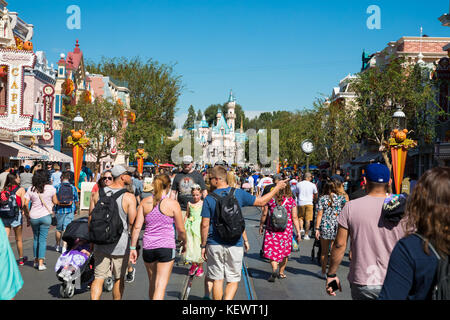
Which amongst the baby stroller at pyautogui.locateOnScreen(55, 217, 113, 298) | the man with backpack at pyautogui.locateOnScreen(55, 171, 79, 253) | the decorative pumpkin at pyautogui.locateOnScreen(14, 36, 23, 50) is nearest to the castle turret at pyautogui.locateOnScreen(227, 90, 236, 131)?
the decorative pumpkin at pyautogui.locateOnScreen(14, 36, 23, 50)

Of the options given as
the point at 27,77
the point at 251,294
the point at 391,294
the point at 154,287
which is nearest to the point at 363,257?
the point at 391,294

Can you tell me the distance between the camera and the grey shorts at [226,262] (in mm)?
5844

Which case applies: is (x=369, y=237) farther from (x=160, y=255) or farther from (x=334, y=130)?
(x=334, y=130)

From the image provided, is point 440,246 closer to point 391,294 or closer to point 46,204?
point 391,294

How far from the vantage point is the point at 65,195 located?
10.2 m

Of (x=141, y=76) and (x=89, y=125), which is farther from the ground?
(x=141, y=76)

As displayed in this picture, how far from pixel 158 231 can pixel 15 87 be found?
2212 cm

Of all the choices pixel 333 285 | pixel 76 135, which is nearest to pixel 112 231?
pixel 333 285

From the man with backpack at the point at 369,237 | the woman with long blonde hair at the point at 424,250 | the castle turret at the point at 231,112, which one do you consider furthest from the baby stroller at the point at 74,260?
the castle turret at the point at 231,112

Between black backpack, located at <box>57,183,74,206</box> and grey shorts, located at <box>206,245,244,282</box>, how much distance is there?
519 centimetres

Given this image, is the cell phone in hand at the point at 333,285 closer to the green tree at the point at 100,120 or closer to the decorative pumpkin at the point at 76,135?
the decorative pumpkin at the point at 76,135

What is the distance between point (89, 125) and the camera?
34969mm

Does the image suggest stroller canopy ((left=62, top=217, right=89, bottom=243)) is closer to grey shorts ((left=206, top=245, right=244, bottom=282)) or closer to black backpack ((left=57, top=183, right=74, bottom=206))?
grey shorts ((left=206, top=245, right=244, bottom=282))
